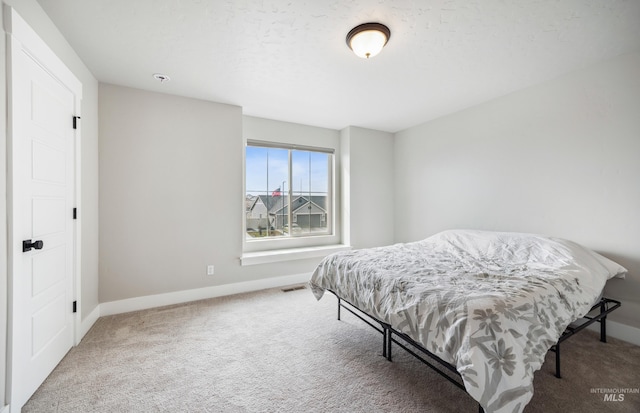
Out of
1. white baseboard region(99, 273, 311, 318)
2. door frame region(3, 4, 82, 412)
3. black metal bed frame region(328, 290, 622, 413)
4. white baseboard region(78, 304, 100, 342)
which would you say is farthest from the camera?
white baseboard region(99, 273, 311, 318)

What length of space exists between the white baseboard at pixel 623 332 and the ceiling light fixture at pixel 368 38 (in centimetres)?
328

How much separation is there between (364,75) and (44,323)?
134 inches

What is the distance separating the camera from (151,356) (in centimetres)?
208

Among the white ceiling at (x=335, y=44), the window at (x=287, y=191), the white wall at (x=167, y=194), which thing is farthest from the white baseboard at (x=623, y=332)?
the white wall at (x=167, y=194)

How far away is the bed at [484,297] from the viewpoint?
120 cm

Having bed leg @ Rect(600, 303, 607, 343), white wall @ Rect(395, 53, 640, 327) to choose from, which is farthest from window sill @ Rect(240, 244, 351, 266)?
bed leg @ Rect(600, 303, 607, 343)

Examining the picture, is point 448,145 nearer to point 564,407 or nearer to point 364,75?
point 364,75

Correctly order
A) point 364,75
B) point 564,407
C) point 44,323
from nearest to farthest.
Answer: point 564,407 → point 44,323 → point 364,75

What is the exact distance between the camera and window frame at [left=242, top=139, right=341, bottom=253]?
156 inches

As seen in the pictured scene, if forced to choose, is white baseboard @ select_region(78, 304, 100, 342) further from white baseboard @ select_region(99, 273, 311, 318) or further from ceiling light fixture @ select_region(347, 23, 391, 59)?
ceiling light fixture @ select_region(347, 23, 391, 59)

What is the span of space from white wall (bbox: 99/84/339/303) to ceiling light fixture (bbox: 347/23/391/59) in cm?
209

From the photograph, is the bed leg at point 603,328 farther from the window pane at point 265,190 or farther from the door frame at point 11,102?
the door frame at point 11,102

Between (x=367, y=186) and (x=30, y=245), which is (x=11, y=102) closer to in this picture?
(x=30, y=245)

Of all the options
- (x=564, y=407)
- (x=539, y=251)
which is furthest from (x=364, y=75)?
(x=564, y=407)
